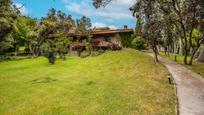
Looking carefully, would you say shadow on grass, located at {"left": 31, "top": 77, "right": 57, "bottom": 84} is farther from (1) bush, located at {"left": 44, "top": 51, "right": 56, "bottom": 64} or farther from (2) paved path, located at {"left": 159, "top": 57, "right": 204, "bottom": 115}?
(1) bush, located at {"left": 44, "top": 51, "right": 56, "bottom": 64}

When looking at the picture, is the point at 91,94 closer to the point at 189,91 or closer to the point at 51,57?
the point at 189,91

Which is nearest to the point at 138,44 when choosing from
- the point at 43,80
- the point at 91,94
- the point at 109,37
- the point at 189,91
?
the point at 109,37

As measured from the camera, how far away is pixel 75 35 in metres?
65.2

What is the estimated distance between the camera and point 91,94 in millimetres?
19672

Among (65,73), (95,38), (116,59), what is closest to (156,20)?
(116,59)

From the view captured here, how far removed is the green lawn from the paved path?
70 cm

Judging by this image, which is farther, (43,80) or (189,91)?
(43,80)

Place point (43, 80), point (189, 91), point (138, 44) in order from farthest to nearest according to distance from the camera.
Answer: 1. point (138, 44)
2. point (43, 80)
3. point (189, 91)

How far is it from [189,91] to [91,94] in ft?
24.4

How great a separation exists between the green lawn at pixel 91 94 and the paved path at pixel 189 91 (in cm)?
70

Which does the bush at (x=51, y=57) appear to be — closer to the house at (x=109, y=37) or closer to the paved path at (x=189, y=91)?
the paved path at (x=189, y=91)

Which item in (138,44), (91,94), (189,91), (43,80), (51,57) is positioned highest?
(138,44)

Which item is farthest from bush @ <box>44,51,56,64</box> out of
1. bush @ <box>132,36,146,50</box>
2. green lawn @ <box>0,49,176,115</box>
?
bush @ <box>132,36,146,50</box>

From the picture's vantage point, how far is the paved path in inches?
669
